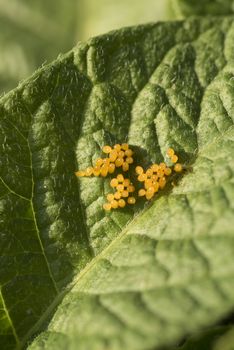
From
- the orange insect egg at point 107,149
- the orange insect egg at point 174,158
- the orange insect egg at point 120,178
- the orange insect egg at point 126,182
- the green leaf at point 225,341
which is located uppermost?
the orange insect egg at point 107,149

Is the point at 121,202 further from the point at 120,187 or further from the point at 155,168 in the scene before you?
the point at 155,168

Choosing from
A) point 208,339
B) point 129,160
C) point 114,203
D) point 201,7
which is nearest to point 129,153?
point 129,160

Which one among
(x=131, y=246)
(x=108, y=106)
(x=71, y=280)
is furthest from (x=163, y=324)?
(x=108, y=106)

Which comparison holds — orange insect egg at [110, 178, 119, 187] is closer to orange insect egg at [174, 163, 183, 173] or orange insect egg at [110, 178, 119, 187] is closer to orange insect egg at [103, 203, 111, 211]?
orange insect egg at [103, 203, 111, 211]

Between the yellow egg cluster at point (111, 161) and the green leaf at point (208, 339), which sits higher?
the yellow egg cluster at point (111, 161)

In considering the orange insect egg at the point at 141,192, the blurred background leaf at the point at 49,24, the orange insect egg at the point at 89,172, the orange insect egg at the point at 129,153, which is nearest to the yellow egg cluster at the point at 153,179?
the orange insect egg at the point at 141,192

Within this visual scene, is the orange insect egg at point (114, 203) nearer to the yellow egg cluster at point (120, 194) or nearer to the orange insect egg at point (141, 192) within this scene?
the yellow egg cluster at point (120, 194)
